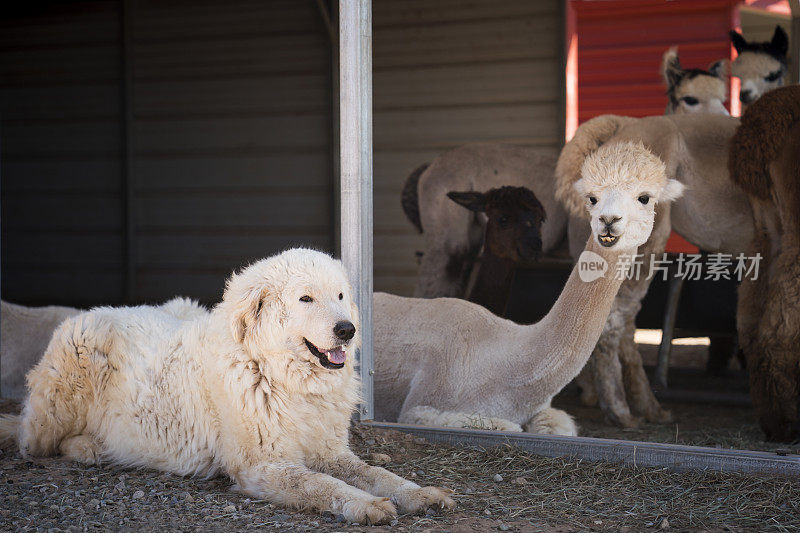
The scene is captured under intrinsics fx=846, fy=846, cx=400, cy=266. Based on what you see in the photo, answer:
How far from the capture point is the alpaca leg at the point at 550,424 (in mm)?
4680

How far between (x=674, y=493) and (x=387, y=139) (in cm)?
927

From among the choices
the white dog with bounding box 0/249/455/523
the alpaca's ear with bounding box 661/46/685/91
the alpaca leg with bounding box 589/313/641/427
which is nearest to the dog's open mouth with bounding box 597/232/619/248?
the alpaca leg with bounding box 589/313/641/427

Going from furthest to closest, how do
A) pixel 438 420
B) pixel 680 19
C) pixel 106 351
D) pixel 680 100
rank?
pixel 680 19 → pixel 680 100 → pixel 438 420 → pixel 106 351

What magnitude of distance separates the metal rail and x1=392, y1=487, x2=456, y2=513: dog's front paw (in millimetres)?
1086

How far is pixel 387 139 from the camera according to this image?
1245 cm

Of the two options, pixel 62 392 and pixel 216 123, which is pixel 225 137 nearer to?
pixel 216 123

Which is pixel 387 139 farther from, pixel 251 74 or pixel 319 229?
pixel 251 74

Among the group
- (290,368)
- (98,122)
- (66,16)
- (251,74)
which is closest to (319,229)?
(251,74)

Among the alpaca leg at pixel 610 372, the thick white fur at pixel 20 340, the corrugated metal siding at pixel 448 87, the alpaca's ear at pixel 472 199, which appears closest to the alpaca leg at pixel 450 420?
the alpaca leg at pixel 610 372

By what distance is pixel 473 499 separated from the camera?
143 inches

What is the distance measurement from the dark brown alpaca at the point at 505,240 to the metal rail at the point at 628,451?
2.21 m

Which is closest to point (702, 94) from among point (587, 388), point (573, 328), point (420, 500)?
point (587, 388)

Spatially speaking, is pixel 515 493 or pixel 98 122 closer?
pixel 515 493

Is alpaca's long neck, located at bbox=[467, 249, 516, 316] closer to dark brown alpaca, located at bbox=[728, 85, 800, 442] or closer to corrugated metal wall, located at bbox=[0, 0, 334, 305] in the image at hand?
dark brown alpaca, located at bbox=[728, 85, 800, 442]
